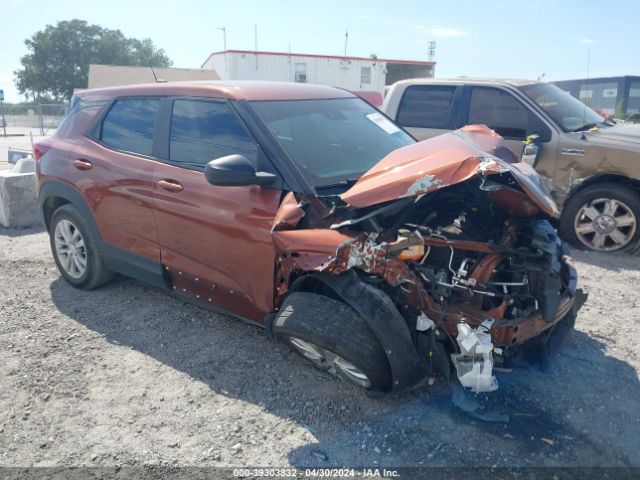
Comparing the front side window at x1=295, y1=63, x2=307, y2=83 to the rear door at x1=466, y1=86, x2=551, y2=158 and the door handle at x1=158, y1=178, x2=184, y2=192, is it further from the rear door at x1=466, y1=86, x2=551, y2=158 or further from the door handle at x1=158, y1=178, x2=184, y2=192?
the door handle at x1=158, y1=178, x2=184, y2=192

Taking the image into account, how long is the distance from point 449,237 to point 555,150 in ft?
12.5

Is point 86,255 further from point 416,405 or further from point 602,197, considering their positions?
point 602,197

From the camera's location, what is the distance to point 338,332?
9.48 ft

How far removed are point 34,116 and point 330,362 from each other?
139 ft

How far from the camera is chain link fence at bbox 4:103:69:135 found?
32.4 meters

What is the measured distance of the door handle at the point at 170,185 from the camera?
3730 millimetres

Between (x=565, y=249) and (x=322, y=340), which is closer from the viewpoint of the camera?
(x=322, y=340)

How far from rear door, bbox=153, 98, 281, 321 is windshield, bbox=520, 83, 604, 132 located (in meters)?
4.31

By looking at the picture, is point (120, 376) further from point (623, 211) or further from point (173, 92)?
point (623, 211)

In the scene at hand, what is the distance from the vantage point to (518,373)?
11.3 ft

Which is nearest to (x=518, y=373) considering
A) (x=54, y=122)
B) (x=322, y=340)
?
(x=322, y=340)

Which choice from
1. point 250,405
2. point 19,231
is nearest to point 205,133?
point 250,405

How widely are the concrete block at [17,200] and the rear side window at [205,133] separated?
4252 mm

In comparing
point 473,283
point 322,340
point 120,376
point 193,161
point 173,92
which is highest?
point 173,92
